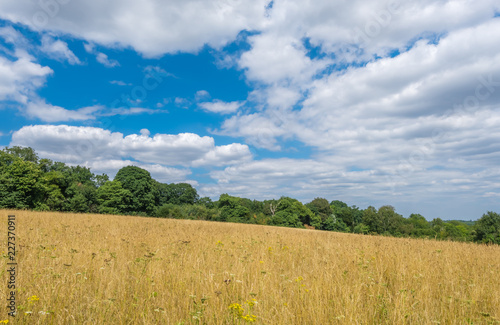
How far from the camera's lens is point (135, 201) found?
158 feet

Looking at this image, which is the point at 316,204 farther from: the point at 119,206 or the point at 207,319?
the point at 207,319

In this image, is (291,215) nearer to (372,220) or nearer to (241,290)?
(372,220)

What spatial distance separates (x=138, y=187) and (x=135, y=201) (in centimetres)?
281

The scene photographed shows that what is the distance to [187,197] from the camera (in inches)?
3036

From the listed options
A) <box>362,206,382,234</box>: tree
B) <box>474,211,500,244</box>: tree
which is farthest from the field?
<box>362,206,382,234</box>: tree

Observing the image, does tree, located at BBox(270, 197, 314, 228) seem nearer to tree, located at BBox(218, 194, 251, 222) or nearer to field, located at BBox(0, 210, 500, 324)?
tree, located at BBox(218, 194, 251, 222)

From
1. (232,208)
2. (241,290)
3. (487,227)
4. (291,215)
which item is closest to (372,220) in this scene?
(291,215)

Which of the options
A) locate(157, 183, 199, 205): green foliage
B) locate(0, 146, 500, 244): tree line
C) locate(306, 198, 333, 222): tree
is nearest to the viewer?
locate(0, 146, 500, 244): tree line

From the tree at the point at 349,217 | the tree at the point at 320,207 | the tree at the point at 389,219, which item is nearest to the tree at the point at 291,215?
the tree at the point at 320,207

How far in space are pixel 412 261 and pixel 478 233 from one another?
50.8 m

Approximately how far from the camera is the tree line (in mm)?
37594

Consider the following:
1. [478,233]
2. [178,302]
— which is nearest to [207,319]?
[178,302]

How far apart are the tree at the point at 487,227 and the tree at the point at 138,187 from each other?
56.7 m

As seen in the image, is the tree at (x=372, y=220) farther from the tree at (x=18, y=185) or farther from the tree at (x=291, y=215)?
the tree at (x=18, y=185)
